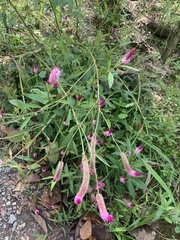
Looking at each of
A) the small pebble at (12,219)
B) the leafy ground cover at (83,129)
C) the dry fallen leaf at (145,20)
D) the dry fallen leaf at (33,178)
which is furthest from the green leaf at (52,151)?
the dry fallen leaf at (145,20)

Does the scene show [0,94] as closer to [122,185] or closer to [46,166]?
[46,166]

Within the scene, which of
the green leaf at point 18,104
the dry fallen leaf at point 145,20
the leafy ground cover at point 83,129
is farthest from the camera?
the dry fallen leaf at point 145,20

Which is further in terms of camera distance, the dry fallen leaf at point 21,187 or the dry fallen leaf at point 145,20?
the dry fallen leaf at point 145,20

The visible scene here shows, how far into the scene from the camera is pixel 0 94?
5.33 ft

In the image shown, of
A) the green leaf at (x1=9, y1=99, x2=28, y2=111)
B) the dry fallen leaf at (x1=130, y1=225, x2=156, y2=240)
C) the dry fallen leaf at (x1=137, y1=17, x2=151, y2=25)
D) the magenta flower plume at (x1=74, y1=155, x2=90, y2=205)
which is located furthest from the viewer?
the dry fallen leaf at (x1=137, y1=17, x2=151, y2=25)

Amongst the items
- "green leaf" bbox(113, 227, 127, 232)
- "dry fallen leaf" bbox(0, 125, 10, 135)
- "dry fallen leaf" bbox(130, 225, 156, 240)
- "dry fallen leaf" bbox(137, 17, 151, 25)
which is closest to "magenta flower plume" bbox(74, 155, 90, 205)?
"green leaf" bbox(113, 227, 127, 232)

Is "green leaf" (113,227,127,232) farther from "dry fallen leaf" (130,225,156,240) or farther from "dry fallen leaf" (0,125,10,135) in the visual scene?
"dry fallen leaf" (0,125,10,135)

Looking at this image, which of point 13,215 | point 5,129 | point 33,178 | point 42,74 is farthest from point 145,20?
point 13,215

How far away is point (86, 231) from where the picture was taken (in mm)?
1456

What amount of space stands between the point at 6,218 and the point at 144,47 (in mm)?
1690

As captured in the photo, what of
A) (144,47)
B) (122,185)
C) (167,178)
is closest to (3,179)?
(122,185)

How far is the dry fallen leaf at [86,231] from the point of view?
1.45 metres

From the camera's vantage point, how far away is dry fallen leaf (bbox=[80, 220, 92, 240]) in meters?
1.45

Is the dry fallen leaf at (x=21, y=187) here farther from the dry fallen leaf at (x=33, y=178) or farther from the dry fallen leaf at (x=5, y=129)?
the dry fallen leaf at (x=5, y=129)
